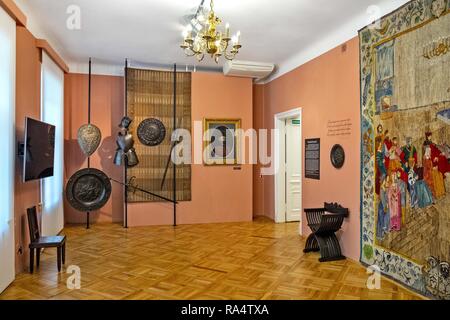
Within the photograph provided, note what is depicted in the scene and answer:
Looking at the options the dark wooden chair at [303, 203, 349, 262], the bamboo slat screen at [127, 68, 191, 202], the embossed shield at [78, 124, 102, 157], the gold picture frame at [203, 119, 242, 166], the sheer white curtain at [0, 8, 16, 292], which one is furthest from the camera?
the gold picture frame at [203, 119, 242, 166]

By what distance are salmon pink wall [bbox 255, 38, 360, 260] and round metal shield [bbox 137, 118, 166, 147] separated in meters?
2.40

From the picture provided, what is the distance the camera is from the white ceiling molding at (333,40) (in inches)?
137

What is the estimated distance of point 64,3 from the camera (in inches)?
143

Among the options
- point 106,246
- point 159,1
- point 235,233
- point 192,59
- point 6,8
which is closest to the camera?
point 6,8

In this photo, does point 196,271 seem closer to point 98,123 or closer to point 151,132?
point 151,132

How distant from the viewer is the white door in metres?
6.30

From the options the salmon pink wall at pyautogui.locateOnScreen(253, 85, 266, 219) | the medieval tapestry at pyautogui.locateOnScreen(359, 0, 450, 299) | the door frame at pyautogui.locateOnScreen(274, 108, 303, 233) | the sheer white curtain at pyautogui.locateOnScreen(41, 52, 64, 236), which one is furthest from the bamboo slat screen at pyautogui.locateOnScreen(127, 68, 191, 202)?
the medieval tapestry at pyautogui.locateOnScreen(359, 0, 450, 299)

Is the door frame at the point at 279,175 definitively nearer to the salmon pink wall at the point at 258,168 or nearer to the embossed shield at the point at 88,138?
the salmon pink wall at the point at 258,168

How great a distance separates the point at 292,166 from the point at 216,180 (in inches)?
61.3

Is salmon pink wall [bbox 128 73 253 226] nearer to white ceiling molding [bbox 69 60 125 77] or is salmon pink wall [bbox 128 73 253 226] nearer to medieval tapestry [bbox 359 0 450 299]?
white ceiling molding [bbox 69 60 125 77]

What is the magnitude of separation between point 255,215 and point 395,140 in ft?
13.1

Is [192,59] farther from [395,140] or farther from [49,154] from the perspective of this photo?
[395,140]

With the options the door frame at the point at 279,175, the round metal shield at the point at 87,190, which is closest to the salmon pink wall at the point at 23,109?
the round metal shield at the point at 87,190
